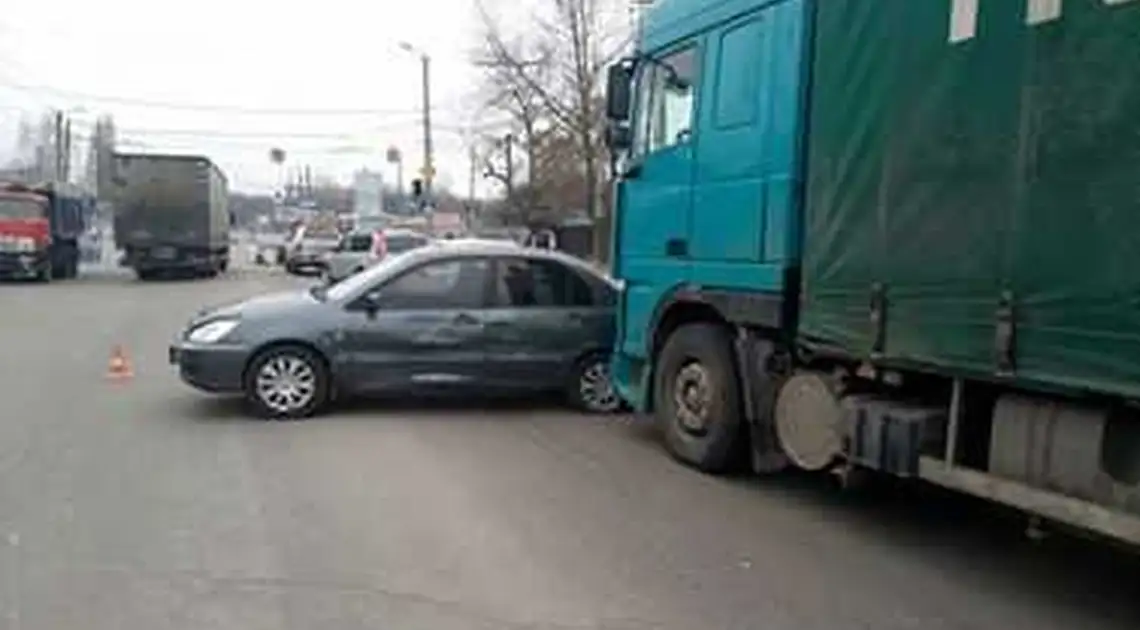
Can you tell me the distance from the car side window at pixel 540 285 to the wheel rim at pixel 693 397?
8.65ft

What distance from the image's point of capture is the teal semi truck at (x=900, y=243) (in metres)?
5.12

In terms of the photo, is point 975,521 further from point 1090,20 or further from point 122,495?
point 122,495

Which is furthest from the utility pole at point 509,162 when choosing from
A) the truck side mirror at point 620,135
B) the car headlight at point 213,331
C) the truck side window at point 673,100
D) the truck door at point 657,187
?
the truck side window at point 673,100

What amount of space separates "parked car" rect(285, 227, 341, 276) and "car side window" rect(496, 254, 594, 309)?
2994 cm

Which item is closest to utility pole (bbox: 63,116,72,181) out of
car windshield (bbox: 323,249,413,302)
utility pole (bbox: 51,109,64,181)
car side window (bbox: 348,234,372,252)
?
utility pole (bbox: 51,109,64,181)

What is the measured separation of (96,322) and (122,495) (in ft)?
46.2

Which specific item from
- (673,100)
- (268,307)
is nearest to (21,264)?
(268,307)

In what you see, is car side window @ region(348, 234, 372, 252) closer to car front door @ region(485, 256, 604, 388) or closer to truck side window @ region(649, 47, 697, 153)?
car front door @ region(485, 256, 604, 388)

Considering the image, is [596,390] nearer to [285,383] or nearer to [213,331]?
[285,383]

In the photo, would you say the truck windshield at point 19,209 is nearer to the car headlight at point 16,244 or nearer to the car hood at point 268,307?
the car headlight at point 16,244

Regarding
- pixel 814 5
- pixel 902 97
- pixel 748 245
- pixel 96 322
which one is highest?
pixel 814 5

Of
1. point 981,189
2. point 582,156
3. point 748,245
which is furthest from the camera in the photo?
point 582,156

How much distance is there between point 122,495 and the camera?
7.72 metres

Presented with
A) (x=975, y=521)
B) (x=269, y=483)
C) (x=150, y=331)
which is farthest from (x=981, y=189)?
(x=150, y=331)
